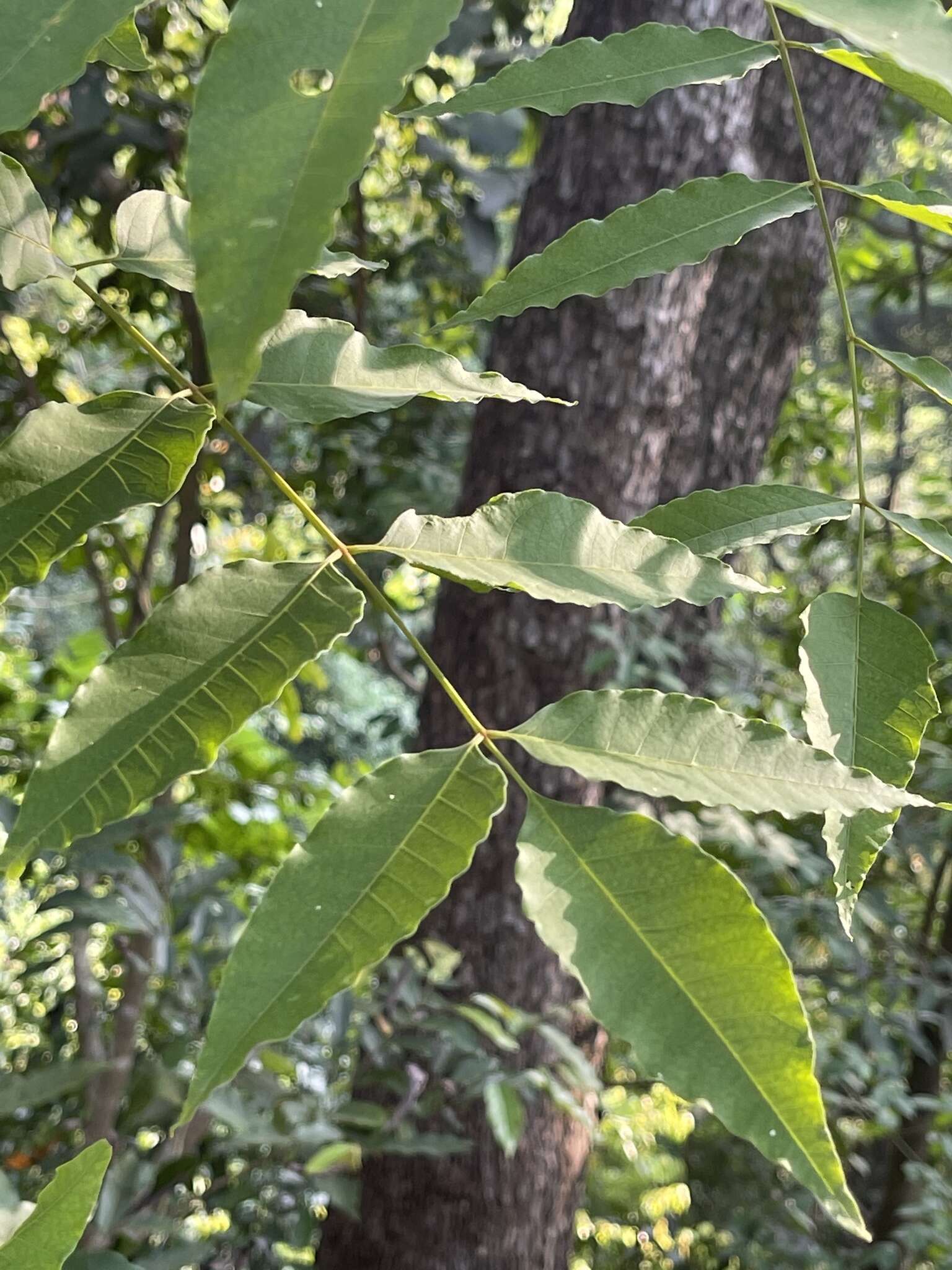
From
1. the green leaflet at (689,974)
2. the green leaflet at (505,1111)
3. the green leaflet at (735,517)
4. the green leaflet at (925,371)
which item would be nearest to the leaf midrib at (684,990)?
the green leaflet at (689,974)

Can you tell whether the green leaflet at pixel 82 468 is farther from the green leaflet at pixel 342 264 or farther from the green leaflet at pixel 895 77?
the green leaflet at pixel 895 77

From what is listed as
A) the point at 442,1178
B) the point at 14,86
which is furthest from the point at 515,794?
the point at 14,86

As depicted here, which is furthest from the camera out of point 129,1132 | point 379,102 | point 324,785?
point 324,785

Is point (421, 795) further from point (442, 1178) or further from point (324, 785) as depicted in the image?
point (324, 785)

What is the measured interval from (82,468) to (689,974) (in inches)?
9.9

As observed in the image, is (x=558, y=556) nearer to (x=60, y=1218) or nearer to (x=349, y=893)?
(x=349, y=893)

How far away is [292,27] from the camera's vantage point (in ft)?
0.74

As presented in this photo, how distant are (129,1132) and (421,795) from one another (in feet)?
2.81

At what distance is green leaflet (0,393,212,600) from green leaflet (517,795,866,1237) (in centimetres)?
18

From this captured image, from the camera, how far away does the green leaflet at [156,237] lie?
0.41m

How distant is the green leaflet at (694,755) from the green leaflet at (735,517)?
0.09 meters

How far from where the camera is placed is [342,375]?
0.39m

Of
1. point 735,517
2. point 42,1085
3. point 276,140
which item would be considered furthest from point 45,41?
point 42,1085

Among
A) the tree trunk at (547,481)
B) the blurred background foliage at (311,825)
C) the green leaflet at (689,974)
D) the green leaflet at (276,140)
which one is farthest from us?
the tree trunk at (547,481)
